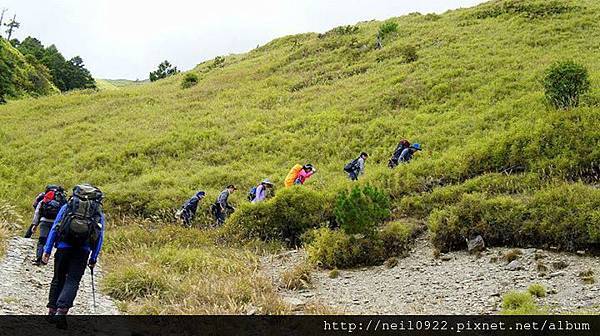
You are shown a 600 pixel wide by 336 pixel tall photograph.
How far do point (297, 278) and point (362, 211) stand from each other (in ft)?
6.41

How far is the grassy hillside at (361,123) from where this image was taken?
1397 cm

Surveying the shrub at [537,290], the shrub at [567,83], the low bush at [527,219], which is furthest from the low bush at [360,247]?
the shrub at [567,83]

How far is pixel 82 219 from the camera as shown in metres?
7.46

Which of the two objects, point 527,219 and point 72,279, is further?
point 527,219

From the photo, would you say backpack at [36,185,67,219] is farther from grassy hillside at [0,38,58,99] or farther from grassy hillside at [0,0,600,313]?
grassy hillside at [0,38,58,99]

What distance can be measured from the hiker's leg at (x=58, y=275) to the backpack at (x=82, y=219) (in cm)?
29

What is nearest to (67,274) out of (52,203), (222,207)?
(52,203)

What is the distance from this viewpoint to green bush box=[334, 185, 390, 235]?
1132 cm

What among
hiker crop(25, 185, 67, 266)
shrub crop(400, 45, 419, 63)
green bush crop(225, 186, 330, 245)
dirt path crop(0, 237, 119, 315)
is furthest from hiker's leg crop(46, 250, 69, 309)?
shrub crop(400, 45, 419, 63)

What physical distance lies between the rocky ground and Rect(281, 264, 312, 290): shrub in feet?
0.41

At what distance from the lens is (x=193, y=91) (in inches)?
1502

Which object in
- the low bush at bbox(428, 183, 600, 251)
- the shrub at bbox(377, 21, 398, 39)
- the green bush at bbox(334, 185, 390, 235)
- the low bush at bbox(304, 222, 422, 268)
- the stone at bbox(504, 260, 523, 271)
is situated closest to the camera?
the stone at bbox(504, 260, 523, 271)

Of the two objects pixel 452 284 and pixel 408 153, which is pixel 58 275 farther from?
pixel 408 153

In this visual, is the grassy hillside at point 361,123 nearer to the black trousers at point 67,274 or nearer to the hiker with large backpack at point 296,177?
the hiker with large backpack at point 296,177
